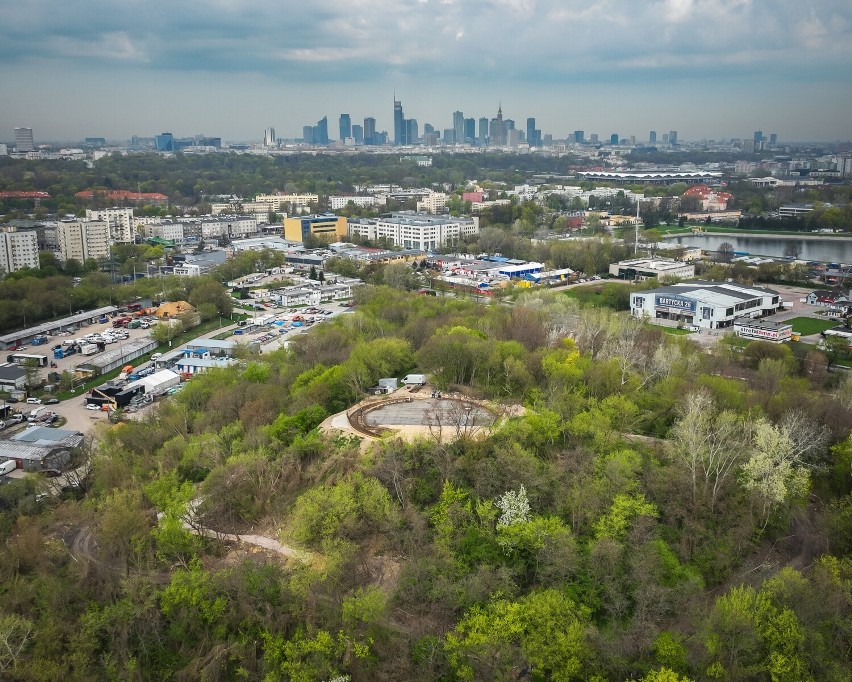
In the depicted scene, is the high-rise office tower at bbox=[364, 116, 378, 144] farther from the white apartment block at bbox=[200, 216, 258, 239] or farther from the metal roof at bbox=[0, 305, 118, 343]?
the metal roof at bbox=[0, 305, 118, 343]

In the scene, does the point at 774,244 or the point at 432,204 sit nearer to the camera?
the point at 774,244

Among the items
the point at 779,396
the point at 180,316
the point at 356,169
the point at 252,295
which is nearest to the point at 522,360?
the point at 779,396

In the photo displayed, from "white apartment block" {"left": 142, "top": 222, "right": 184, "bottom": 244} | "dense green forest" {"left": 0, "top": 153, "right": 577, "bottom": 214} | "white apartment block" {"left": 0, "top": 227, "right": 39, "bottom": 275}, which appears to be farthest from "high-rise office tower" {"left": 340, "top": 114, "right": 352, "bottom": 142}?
"white apartment block" {"left": 0, "top": 227, "right": 39, "bottom": 275}

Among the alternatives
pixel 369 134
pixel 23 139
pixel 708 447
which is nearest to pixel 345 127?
pixel 369 134

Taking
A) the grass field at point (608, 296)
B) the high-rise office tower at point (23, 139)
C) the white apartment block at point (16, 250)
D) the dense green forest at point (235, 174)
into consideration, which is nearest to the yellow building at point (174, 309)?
the white apartment block at point (16, 250)

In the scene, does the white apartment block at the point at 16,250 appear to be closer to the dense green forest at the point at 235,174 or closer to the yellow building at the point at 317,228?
the yellow building at the point at 317,228

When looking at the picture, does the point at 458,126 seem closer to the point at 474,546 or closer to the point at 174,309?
the point at 174,309
